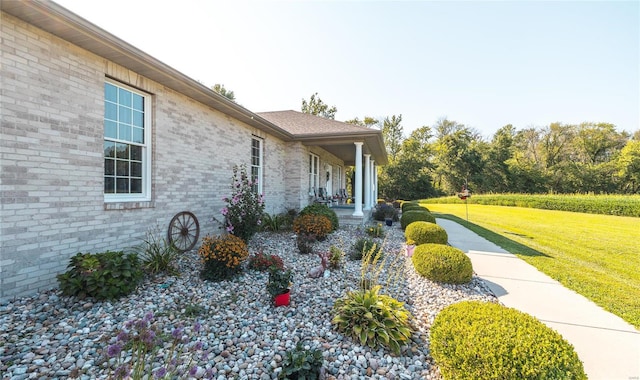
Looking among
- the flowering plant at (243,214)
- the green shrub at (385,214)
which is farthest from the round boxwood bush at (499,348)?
the green shrub at (385,214)

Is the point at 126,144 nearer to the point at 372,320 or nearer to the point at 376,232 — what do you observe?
the point at 372,320

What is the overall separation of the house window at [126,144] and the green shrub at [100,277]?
51.7 inches

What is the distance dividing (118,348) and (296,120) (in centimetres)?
1121

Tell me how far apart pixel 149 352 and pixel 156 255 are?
7.17ft

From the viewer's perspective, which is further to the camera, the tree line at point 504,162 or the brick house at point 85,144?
the tree line at point 504,162

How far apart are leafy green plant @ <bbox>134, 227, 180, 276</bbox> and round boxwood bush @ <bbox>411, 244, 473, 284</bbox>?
13.8 feet

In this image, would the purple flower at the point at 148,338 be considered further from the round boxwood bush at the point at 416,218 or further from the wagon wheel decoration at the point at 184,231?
the round boxwood bush at the point at 416,218

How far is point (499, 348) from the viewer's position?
76.6 inches

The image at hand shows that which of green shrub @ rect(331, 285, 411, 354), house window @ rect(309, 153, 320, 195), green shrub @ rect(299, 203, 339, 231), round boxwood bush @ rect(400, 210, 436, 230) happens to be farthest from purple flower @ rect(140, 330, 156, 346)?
house window @ rect(309, 153, 320, 195)

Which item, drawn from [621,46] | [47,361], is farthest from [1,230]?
[621,46]

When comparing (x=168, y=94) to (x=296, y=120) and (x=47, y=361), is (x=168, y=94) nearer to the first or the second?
(x=47, y=361)

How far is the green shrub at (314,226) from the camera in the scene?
707 centimetres

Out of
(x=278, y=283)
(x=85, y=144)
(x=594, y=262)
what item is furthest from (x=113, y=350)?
(x=594, y=262)

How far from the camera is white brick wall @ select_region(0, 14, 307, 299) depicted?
10.8 ft
